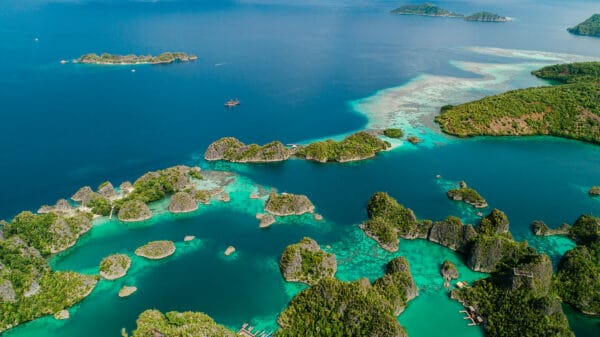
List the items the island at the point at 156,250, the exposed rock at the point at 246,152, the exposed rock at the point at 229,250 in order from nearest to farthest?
the island at the point at 156,250 < the exposed rock at the point at 229,250 < the exposed rock at the point at 246,152

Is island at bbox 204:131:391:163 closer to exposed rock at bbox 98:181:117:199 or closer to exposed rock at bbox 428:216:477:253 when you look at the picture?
exposed rock at bbox 98:181:117:199

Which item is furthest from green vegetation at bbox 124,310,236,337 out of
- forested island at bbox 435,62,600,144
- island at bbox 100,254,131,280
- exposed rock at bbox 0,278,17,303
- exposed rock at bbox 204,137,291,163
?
forested island at bbox 435,62,600,144

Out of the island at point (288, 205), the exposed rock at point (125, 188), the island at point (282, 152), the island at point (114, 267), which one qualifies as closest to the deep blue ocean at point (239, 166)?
the island at point (114, 267)

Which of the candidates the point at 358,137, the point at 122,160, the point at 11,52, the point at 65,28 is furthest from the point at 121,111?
the point at 65,28

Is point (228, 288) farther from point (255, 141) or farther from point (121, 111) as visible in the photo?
point (121, 111)

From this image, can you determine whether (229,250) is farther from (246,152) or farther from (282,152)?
(282,152)

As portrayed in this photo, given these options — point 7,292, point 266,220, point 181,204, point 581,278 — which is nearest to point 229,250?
point 266,220

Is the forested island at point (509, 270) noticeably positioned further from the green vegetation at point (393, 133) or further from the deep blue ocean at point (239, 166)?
the green vegetation at point (393, 133)
